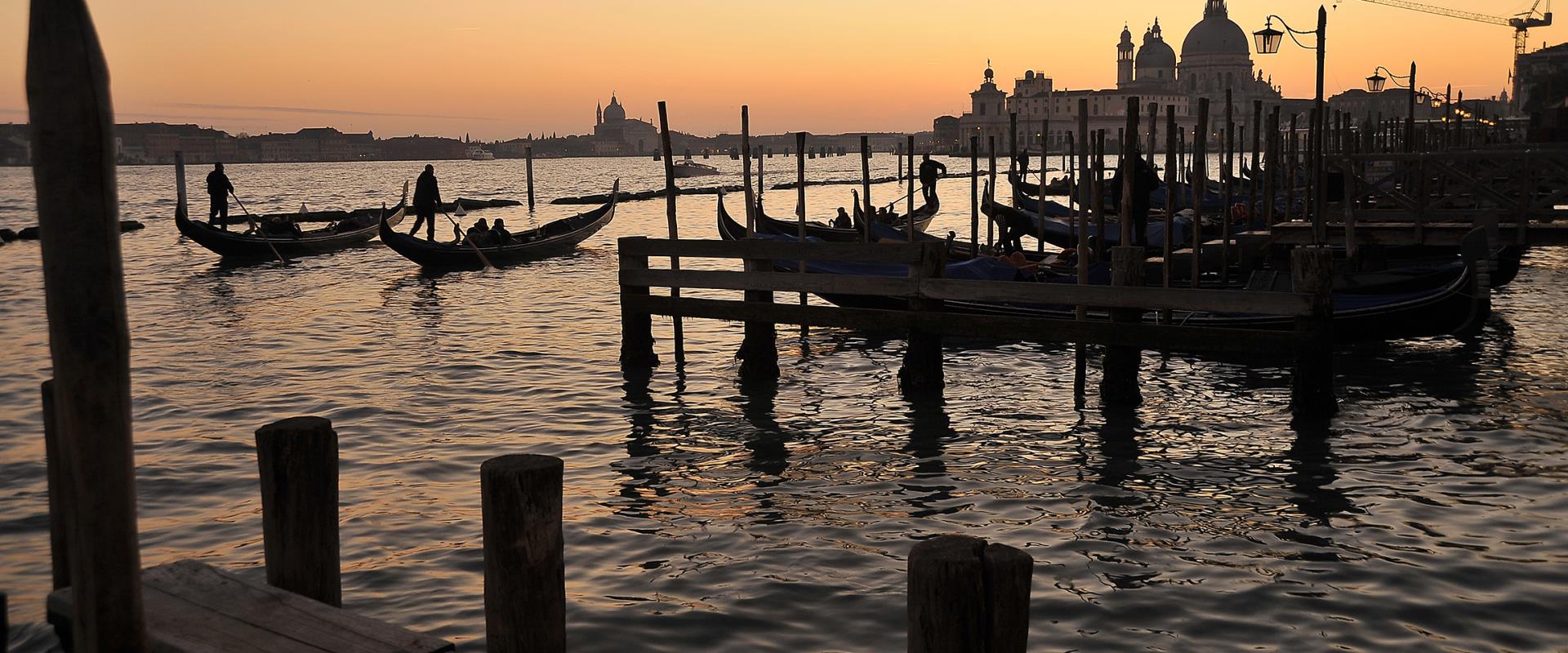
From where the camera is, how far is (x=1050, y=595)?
4734 mm

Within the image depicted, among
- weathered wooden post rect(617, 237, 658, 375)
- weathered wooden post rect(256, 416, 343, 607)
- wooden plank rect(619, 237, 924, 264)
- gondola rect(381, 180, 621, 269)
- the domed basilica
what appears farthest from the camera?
the domed basilica

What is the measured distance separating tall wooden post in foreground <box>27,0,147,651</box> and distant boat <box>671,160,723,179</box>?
69382mm

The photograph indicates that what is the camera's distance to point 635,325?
9.73 metres

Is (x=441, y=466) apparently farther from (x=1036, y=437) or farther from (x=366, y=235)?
(x=366, y=235)

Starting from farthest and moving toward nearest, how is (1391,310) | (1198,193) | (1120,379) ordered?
1. (1391,310)
2. (1120,379)
3. (1198,193)

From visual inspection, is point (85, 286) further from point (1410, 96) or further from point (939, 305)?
point (1410, 96)

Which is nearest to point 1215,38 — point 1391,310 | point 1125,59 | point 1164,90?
point 1164,90

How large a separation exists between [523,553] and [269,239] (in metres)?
19.9

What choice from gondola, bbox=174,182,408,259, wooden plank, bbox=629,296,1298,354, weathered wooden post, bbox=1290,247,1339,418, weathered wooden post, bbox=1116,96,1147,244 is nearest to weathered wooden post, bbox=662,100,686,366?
wooden plank, bbox=629,296,1298,354

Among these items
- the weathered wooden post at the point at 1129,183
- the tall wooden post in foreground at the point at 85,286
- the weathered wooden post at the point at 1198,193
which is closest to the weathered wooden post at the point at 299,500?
the tall wooden post in foreground at the point at 85,286

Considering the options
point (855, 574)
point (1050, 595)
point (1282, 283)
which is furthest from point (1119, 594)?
point (1282, 283)

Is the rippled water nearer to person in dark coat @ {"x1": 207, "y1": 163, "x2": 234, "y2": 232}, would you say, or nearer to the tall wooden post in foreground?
the tall wooden post in foreground

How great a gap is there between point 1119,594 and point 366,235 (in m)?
21.8

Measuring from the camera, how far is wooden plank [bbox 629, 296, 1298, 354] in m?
7.23
